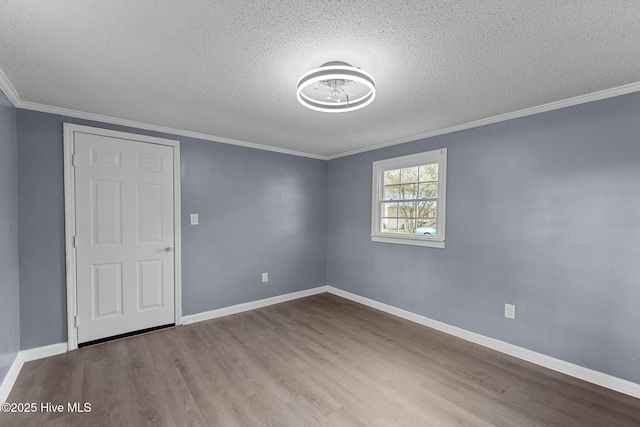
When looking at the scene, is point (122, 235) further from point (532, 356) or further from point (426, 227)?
point (532, 356)

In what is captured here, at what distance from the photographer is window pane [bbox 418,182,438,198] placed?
3406mm

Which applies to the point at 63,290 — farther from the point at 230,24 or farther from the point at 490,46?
the point at 490,46

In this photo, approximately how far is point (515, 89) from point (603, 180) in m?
1.02

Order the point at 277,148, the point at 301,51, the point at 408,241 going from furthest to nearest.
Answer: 1. the point at 277,148
2. the point at 408,241
3. the point at 301,51

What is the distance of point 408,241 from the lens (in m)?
3.60

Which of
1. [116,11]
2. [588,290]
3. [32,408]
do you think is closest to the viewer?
[116,11]

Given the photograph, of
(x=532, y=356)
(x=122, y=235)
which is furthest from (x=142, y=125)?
(x=532, y=356)

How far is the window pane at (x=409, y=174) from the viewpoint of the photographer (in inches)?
143

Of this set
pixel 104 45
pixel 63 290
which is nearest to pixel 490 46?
pixel 104 45

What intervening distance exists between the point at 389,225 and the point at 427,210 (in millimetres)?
614

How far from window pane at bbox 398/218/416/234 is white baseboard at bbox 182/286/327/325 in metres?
1.79

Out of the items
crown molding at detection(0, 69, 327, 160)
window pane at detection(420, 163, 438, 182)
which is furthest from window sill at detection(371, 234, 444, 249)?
crown molding at detection(0, 69, 327, 160)

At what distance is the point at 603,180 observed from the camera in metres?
2.23

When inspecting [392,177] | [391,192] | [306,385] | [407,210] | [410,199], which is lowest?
[306,385]
